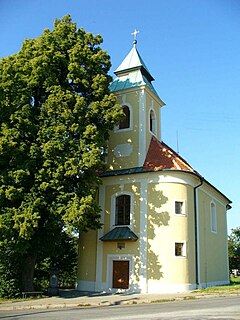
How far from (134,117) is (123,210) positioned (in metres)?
6.15

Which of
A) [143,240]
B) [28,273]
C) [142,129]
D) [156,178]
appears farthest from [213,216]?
[28,273]

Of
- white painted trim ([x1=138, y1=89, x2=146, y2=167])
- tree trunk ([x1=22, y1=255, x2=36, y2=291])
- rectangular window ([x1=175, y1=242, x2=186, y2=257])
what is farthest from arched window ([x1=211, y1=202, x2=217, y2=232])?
tree trunk ([x1=22, y1=255, x2=36, y2=291])

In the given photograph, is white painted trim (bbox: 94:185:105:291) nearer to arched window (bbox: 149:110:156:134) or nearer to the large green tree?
the large green tree

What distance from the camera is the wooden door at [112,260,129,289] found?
21000mm

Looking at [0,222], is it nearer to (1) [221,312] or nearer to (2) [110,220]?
(2) [110,220]

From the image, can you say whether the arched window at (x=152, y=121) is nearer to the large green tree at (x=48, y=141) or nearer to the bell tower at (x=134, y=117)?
the bell tower at (x=134, y=117)

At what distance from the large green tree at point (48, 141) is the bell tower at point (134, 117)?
335 cm

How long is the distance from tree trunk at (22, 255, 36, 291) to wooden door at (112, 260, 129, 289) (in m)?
4.94

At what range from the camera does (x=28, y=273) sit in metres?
18.9

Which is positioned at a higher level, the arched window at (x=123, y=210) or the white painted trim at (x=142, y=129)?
the white painted trim at (x=142, y=129)

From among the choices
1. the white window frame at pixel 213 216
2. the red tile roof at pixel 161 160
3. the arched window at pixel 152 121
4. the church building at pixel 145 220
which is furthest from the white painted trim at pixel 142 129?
the white window frame at pixel 213 216

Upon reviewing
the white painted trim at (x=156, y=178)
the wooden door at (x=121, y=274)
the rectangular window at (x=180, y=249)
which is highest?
the white painted trim at (x=156, y=178)

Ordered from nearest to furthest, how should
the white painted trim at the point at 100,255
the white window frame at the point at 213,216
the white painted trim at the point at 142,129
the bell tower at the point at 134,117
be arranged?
the white painted trim at the point at 100,255 → the white painted trim at the point at 142,129 → the bell tower at the point at 134,117 → the white window frame at the point at 213,216

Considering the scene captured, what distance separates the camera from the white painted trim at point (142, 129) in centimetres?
2306
